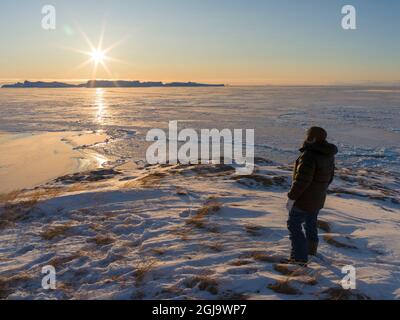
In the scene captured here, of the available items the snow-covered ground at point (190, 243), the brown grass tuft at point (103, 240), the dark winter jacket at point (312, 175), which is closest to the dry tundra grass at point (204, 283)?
the snow-covered ground at point (190, 243)

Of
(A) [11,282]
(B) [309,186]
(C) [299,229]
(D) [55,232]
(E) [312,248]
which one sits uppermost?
(B) [309,186]

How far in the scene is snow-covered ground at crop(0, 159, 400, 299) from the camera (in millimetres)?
4926

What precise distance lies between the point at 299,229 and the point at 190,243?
197 centimetres

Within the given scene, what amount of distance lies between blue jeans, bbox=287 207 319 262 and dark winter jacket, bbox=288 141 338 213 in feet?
0.41

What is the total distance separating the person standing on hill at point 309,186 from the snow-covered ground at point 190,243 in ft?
1.18

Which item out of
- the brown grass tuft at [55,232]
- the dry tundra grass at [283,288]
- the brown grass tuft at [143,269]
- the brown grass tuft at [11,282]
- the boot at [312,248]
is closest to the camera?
the dry tundra grass at [283,288]

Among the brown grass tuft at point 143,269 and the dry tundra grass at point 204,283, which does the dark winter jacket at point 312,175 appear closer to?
the dry tundra grass at point 204,283

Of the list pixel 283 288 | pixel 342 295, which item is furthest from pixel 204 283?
pixel 342 295

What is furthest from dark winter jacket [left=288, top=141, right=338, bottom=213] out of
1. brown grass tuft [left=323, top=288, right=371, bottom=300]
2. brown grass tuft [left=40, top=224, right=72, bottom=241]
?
brown grass tuft [left=40, top=224, right=72, bottom=241]

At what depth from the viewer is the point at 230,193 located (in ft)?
32.5

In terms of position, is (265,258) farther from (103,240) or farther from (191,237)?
(103,240)

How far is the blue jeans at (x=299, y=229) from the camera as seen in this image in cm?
525

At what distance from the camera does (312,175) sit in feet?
16.3
